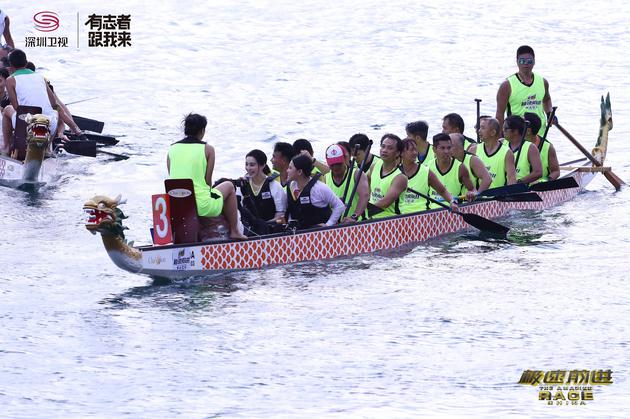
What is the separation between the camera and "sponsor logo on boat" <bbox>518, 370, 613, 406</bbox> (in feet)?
36.8

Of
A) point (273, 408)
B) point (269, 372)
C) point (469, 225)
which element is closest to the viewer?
point (273, 408)

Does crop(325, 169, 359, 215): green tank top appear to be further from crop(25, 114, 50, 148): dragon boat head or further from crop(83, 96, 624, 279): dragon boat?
crop(25, 114, 50, 148): dragon boat head

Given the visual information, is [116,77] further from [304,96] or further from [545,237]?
[545,237]

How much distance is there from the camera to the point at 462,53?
33812 mm

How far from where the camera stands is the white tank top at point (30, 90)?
67.1 ft

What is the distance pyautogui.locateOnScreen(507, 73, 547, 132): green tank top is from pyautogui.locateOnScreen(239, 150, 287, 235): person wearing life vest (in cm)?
537

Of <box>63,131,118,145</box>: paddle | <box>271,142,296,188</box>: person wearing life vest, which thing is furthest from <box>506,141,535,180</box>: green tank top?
<box>63,131,118,145</box>: paddle

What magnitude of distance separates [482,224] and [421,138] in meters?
1.41

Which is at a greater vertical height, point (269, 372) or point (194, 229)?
point (194, 229)

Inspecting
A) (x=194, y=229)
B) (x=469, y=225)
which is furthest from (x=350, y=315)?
(x=469, y=225)

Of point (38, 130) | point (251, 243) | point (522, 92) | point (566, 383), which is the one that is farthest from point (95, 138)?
point (566, 383)

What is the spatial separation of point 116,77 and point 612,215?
1628 centimetres

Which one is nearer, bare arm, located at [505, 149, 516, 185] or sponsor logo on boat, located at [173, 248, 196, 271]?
sponsor logo on boat, located at [173, 248, 196, 271]

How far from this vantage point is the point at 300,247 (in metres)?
15.1
